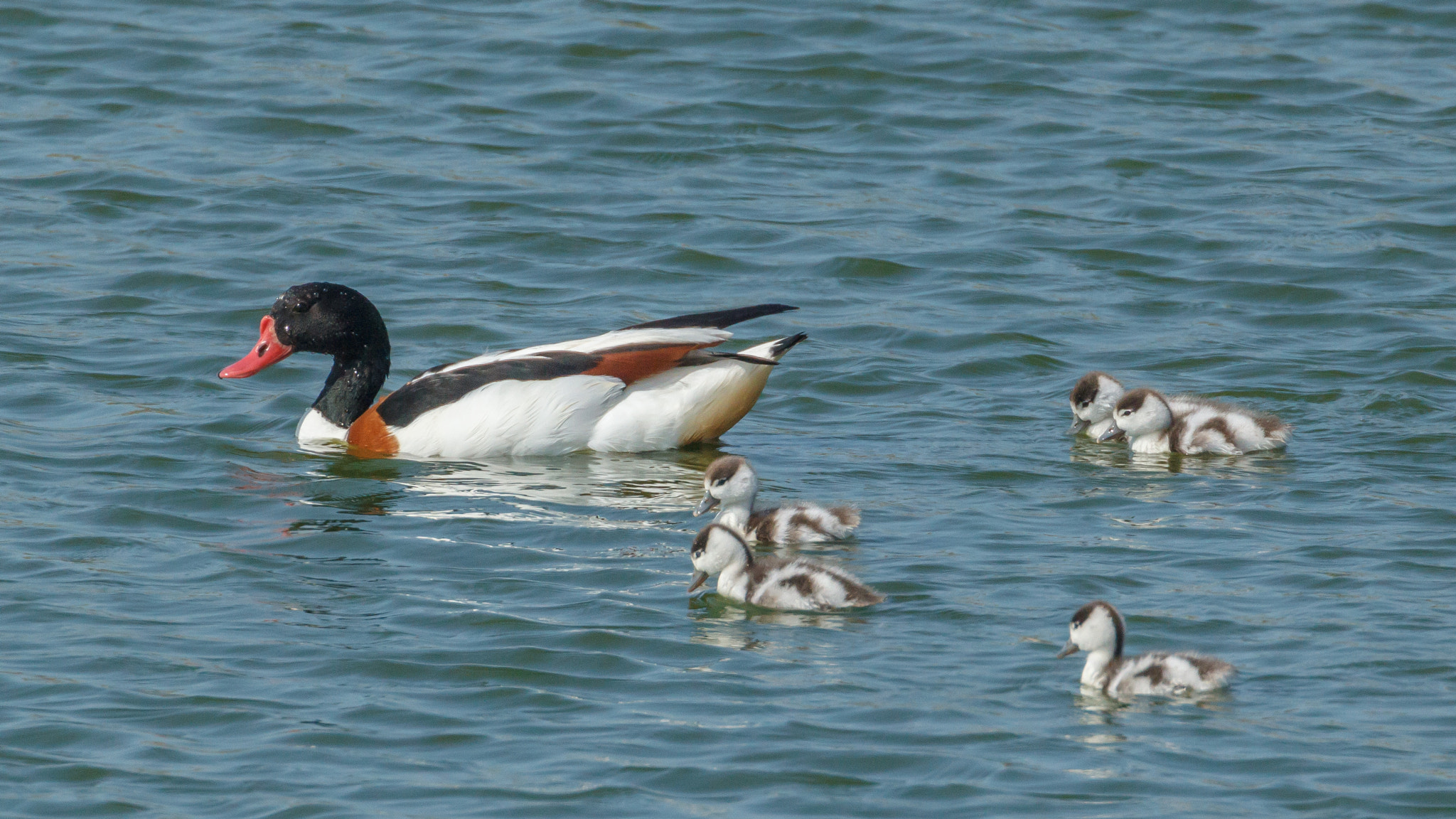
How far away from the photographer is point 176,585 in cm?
816

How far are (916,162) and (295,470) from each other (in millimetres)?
6451

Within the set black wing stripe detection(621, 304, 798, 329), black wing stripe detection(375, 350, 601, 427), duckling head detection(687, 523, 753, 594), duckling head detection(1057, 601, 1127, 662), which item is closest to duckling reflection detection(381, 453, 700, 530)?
black wing stripe detection(375, 350, 601, 427)

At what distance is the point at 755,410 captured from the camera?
1129 centimetres

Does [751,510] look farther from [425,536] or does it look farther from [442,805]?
[442,805]

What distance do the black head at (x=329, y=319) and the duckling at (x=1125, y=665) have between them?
17.1 feet

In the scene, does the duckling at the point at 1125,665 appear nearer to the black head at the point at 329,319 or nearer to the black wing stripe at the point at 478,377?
the black wing stripe at the point at 478,377

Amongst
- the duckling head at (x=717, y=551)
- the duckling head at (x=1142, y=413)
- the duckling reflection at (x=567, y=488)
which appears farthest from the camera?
the duckling head at (x=1142, y=413)

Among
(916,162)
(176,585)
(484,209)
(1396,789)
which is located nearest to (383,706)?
(176,585)

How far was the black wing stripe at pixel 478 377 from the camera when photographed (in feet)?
33.4

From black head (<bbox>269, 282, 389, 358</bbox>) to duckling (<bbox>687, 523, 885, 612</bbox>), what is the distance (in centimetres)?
369

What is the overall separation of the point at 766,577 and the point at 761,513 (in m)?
1.01

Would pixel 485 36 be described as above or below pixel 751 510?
above

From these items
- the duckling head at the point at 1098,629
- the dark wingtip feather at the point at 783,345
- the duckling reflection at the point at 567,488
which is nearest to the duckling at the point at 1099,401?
the dark wingtip feather at the point at 783,345

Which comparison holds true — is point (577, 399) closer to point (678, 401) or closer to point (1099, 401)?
point (678, 401)
